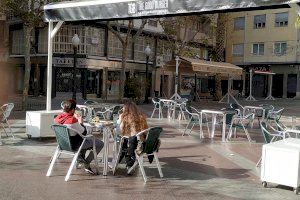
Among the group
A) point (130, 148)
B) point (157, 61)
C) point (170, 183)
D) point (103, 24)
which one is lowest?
point (170, 183)

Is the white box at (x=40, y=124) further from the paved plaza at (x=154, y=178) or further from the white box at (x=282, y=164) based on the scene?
the white box at (x=282, y=164)

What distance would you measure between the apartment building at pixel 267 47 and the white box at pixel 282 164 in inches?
1603

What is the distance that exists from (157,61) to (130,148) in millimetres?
32487

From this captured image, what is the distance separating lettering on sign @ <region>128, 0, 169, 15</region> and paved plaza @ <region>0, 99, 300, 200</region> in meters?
3.04

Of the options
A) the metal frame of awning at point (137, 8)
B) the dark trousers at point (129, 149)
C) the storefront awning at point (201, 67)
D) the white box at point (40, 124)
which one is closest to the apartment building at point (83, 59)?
the storefront awning at point (201, 67)

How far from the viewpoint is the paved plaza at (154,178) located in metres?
6.40

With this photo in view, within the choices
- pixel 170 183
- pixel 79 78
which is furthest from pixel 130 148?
pixel 79 78

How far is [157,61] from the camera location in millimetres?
39750

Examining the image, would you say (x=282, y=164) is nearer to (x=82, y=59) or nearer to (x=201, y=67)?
(x=201, y=67)

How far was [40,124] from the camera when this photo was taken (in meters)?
11.1

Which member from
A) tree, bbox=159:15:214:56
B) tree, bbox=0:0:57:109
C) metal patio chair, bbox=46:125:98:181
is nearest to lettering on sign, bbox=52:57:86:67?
tree, bbox=159:15:214:56

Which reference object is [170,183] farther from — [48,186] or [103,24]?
[103,24]

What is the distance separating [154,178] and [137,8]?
12.7 feet

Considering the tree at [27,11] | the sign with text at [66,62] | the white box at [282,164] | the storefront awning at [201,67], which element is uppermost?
the tree at [27,11]
